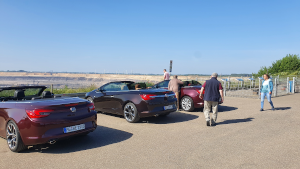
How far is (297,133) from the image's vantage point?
665 cm

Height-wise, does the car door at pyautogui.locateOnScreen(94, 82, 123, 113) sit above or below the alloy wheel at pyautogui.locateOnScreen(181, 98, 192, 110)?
above

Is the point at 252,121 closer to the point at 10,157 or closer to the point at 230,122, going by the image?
the point at 230,122

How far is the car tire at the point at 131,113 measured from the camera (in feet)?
26.0

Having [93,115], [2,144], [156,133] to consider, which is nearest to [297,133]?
[156,133]

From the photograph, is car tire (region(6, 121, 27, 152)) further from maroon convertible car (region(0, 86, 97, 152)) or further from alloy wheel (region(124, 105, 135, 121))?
alloy wheel (region(124, 105, 135, 121))

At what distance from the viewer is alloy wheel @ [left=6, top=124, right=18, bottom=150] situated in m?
5.07

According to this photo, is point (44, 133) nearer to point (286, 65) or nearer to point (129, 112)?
point (129, 112)

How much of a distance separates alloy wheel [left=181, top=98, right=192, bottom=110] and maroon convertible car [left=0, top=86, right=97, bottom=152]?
19.7 ft

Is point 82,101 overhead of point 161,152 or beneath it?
overhead

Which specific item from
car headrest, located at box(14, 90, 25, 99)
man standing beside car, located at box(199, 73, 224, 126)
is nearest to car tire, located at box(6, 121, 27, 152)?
car headrest, located at box(14, 90, 25, 99)

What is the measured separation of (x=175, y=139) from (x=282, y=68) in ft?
148

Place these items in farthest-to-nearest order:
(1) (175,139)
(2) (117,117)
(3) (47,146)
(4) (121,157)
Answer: (2) (117,117), (1) (175,139), (3) (47,146), (4) (121,157)

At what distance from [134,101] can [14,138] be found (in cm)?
381

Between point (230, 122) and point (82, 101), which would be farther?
point (230, 122)
